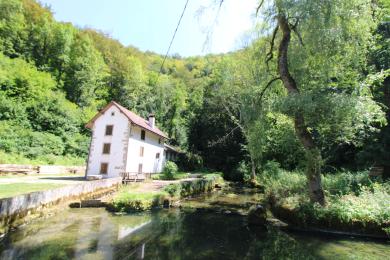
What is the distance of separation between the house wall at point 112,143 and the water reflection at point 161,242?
14.6 metres

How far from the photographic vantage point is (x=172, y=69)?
86438 millimetres

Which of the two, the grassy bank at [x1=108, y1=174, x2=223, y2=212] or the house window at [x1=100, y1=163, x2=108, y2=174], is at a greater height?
the house window at [x1=100, y1=163, x2=108, y2=174]

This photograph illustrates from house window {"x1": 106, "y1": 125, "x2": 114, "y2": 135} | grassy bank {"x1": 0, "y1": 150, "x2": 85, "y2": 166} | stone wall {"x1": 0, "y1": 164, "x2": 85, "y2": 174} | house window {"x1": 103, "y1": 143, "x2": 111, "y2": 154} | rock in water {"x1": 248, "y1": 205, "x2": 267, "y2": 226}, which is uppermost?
house window {"x1": 106, "y1": 125, "x2": 114, "y2": 135}

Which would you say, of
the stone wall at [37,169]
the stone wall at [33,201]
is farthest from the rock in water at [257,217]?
the stone wall at [37,169]

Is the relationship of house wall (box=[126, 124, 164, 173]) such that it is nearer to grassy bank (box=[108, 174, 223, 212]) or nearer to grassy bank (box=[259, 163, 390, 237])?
grassy bank (box=[108, 174, 223, 212])

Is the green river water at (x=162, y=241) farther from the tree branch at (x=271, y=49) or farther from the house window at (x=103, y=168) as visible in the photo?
the house window at (x=103, y=168)

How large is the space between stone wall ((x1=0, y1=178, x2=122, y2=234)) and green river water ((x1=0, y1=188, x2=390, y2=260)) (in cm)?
53

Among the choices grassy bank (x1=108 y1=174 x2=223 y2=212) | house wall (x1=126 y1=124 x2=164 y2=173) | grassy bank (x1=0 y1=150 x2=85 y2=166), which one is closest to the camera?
grassy bank (x1=108 y1=174 x2=223 y2=212)

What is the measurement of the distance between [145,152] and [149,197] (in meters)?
15.8

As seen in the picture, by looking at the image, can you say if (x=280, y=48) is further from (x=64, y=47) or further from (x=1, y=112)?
(x=64, y=47)

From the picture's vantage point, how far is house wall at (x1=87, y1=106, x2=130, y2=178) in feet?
94.6

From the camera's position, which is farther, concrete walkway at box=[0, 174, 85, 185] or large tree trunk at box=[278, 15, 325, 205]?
concrete walkway at box=[0, 174, 85, 185]

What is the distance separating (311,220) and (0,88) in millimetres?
40157

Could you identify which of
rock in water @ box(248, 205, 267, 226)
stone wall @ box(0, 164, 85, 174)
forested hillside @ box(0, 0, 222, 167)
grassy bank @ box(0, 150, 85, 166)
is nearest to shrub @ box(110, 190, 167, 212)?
rock in water @ box(248, 205, 267, 226)
